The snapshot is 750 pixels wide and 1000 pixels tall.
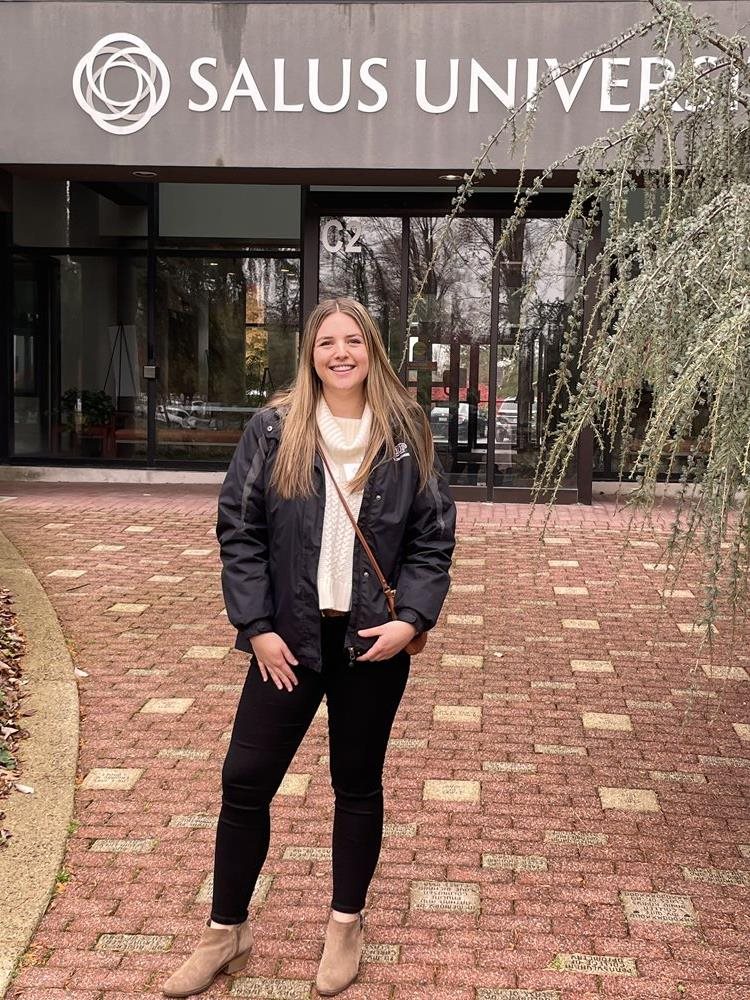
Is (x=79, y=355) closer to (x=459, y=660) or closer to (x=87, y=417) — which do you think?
(x=87, y=417)

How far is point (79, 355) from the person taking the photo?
1408 centimetres

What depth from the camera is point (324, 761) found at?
4.80 meters

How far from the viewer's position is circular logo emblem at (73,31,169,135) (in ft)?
36.4

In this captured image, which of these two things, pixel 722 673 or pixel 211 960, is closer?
pixel 211 960

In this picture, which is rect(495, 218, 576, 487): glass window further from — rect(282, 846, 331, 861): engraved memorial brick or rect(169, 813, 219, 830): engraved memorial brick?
rect(282, 846, 331, 861): engraved memorial brick

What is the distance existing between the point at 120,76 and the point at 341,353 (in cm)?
926

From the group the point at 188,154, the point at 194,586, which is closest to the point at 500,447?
the point at 188,154

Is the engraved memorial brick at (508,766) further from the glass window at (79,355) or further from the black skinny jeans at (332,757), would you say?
the glass window at (79,355)

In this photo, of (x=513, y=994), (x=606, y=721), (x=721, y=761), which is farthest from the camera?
(x=606, y=721)

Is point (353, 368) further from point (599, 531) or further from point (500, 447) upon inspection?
point (500, 447)

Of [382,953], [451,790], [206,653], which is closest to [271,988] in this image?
[382,953]

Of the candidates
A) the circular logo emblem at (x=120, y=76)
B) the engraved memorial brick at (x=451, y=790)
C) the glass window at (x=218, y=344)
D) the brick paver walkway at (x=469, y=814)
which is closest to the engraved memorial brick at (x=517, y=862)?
the brick paver walkway at (x=469, y=814)

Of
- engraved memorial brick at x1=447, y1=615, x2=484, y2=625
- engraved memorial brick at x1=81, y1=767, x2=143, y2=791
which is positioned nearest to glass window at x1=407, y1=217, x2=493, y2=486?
engraved memorial brick at x1=447, y1=615, x2=484, y2=625

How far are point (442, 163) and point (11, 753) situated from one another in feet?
26.0
